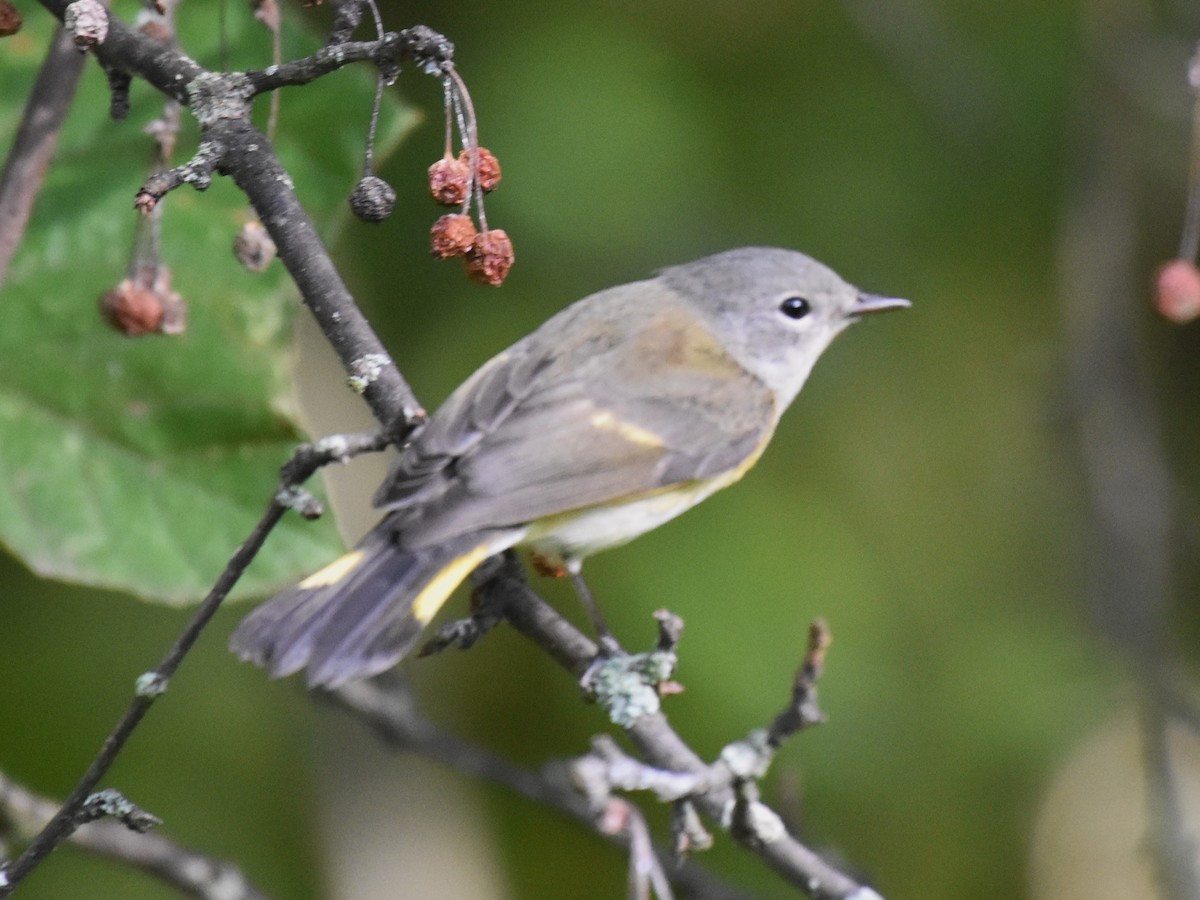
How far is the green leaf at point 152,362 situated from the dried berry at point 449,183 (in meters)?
0.54

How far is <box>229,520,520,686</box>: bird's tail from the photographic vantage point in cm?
166

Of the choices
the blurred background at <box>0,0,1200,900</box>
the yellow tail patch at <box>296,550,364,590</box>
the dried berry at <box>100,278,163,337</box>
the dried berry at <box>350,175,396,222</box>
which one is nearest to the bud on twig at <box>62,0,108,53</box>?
the dried berry at <box>350,175,396,222</box>

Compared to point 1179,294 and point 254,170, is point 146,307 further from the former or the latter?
point 1179,294

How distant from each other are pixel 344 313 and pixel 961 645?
2.18m

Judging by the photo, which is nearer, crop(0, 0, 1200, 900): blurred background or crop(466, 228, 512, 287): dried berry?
crop(466, 228, 512, 287): dried berry

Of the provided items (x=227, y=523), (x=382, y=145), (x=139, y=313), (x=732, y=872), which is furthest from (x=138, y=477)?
(x=732, y=872)

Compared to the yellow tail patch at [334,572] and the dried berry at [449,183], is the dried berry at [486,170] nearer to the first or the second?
the dried berry at [449,183]

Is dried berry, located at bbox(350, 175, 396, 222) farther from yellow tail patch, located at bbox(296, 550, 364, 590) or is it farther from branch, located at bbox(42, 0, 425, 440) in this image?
yellow tail patch, located at bbox(296, 550, 364, 590)

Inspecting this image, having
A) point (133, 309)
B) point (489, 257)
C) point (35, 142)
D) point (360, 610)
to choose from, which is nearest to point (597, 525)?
point (360, 610)

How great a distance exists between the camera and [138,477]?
90.0 inches

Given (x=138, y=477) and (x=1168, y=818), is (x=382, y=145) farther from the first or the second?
(x=1168, y=818)

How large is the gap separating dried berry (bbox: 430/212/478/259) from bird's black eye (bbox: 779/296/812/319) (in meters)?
1.19

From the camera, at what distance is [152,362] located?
7.59ft

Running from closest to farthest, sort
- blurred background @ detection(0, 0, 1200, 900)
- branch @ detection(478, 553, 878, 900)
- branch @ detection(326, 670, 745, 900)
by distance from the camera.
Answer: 1. branch @ detection(478, 553, 878, 900)
2. branch @ detection(326, 670, 745, 900)
3. blurred background @ detection(0, 0, 1200, 900)
